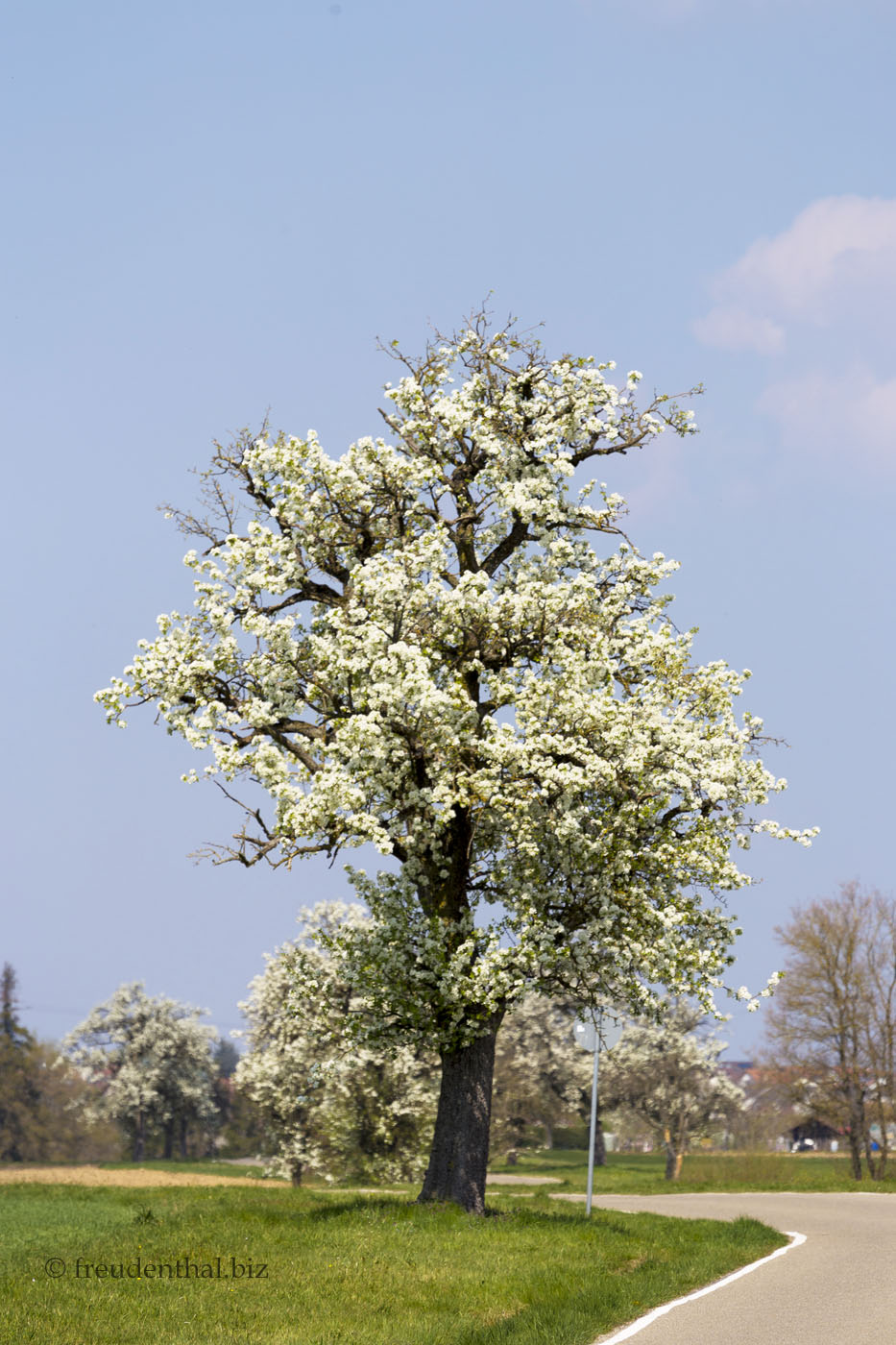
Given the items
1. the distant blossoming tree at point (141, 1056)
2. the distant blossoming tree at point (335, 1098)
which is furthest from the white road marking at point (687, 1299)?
the distant blossoming tree at point (141, 1056)

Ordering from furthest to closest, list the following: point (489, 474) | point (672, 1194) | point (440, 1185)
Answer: point (672, 1194) < point (489, 474) < point (440, 1185)

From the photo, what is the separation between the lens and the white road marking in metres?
10.8

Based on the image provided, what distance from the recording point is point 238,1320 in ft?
36.1

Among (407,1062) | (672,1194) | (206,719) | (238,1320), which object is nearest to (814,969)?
(672,1194)

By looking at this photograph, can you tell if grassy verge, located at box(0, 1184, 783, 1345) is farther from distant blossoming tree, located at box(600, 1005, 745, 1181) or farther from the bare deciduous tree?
distant blossoming tree, located at box(600, 1005, 745, 1181)

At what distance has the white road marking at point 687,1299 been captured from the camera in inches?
424

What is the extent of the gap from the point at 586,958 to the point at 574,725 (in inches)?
142

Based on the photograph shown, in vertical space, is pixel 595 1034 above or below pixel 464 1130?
above

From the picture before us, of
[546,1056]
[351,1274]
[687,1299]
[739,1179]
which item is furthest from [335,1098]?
[546,1056]

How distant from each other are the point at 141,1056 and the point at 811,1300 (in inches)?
3231

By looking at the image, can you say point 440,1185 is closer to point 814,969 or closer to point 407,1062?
point 407,1062

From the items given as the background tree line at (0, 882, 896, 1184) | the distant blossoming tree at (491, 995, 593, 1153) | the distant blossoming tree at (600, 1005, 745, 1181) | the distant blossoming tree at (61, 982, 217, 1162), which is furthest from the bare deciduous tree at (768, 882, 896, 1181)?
the distant blossoming tree at (61, 982, 217, 1162)

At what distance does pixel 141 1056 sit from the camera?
8838 cm

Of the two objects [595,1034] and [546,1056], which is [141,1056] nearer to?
[546,1056]
